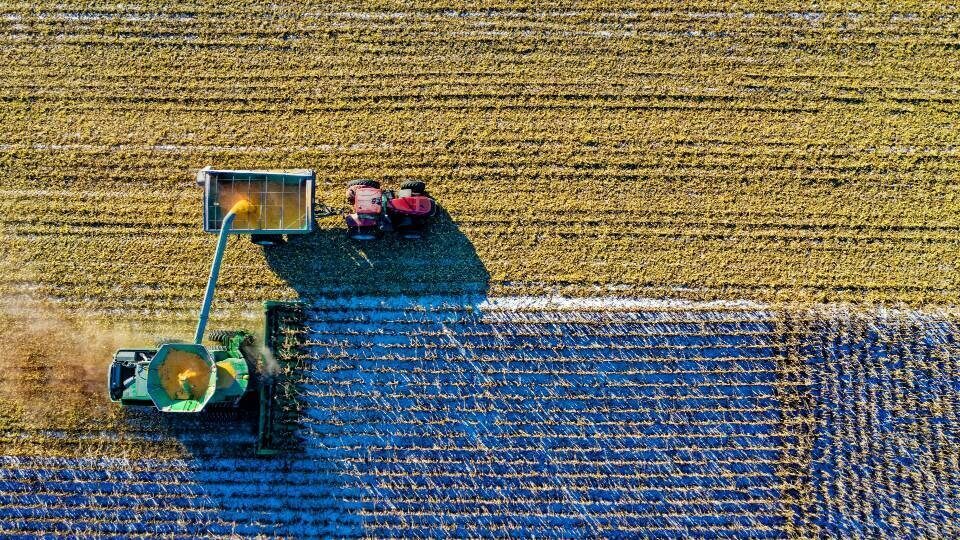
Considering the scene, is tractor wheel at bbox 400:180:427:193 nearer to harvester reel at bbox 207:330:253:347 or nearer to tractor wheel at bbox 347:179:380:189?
tractor wheel at bbox 347:179:380:189

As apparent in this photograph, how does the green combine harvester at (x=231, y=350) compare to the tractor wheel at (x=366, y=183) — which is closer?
the green combine harvester at (x=231, y=350)

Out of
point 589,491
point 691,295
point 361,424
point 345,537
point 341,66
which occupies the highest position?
point 341,66

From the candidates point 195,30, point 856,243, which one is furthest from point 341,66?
point 856,243

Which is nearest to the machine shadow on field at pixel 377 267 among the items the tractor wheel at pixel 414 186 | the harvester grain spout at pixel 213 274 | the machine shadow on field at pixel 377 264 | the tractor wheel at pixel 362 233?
the machine shadow on field at pixel 377 264

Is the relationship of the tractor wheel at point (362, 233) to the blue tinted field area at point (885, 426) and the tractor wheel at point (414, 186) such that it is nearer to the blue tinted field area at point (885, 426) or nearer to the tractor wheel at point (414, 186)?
the tractor wheel at point (414, 186)

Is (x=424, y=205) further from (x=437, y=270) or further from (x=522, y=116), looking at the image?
(x=522, y=116)

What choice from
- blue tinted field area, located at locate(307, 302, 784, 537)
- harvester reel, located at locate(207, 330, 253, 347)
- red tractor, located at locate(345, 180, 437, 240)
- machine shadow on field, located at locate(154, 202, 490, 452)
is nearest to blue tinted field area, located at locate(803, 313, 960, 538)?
blue tinted field area, located at locate(307, 302, 784, 537)
